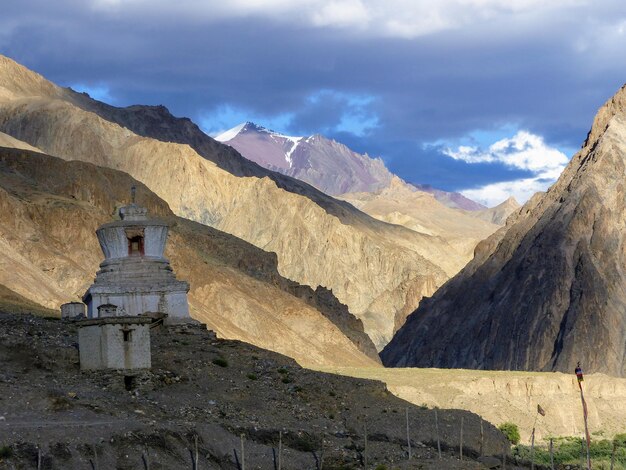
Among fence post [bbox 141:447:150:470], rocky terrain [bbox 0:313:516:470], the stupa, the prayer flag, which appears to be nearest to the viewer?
fence post [bbox 141:447:150:470]

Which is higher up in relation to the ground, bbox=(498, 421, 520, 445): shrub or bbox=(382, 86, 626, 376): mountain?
bbox=(382, 86, 626, 376): mountain

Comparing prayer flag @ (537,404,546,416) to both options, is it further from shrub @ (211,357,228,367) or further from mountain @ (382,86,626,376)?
mountain @ (382,86,626,376)

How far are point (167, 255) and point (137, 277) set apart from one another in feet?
192

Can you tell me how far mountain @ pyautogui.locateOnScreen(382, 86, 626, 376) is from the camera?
14200 cm

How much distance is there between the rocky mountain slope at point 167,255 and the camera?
85188 millimetres

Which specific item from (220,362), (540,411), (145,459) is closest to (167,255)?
(540,411)

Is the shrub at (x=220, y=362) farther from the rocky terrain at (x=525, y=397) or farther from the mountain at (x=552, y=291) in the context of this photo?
the mountain at (x=552, y=291)

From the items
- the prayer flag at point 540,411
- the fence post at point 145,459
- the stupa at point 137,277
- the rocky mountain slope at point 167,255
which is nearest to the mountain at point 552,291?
the rocky mountain slope at point 167,255

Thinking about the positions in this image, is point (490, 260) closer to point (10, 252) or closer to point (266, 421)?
point (10, 252)

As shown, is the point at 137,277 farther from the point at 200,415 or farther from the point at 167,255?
the point at 167,255

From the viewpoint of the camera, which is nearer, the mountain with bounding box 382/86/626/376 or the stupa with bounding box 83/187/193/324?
the stupa with bounding box 83/187/193/324

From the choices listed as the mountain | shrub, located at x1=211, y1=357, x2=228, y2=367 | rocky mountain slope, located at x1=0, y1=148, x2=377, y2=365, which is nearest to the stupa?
shrub, located at x1=211, y1=357, x2=228, y2=367

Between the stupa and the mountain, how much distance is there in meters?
98.9

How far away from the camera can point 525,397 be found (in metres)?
76.4
